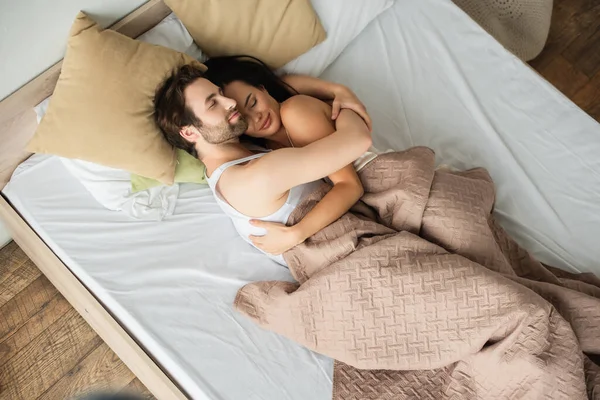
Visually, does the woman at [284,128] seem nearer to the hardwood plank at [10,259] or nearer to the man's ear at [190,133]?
the man's ear at [190,133]

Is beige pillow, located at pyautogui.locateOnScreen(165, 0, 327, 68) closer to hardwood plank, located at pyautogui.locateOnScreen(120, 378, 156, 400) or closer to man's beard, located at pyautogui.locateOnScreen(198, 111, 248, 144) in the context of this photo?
man's beard, located at pyautogui.locateOnScreen(198, 111, 248, 144)

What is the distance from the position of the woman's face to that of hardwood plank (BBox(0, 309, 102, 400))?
812mm

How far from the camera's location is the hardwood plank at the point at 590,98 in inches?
81.0

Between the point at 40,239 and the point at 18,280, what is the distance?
0.37 metres

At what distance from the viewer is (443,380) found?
1.20m

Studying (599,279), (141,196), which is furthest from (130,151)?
(599,279)

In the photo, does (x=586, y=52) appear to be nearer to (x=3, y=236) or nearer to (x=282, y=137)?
(x=282, y=137)

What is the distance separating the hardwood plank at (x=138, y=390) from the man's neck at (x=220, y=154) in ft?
2.23

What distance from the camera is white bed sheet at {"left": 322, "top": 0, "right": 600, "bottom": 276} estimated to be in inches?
56.2

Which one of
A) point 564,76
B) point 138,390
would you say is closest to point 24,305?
point 138,390

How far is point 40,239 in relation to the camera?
4.66 ft

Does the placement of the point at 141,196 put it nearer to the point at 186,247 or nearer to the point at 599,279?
the point at 186,247

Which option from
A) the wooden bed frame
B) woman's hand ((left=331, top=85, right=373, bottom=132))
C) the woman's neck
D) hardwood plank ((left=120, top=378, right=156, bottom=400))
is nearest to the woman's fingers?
woman's hand ((left=331, top=85, right=373, bottom=132))

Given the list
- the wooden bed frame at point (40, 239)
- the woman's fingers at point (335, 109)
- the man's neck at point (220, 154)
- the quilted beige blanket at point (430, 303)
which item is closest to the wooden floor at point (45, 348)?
the wooden bed frame at point (40, 239)
